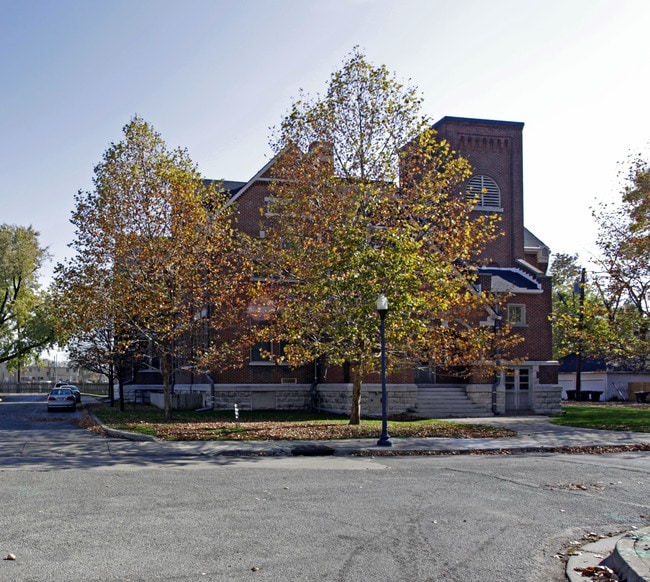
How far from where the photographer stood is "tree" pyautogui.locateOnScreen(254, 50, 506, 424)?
20984 millimetres

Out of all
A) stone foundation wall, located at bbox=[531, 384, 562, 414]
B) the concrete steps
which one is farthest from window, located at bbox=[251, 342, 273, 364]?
stone foundation wall, located at bbox=[531, 384, 562, 414]

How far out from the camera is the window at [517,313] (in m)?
32.6

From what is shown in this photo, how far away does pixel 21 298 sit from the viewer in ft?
191

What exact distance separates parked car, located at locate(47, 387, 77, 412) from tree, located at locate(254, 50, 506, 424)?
21014 millimetres

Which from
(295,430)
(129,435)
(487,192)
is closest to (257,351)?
(295,430)

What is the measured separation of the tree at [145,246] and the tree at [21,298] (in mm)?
32517

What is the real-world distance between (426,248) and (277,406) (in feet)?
39.6

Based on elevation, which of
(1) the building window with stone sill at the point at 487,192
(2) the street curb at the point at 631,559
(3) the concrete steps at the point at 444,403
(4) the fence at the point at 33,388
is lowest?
(4) the fence at the point at 33,388

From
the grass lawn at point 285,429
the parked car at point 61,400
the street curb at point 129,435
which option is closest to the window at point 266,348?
the grass lawn at point 285,429

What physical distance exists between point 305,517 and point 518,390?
83.5 ft

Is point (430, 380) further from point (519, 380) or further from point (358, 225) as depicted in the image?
point (358, 225)

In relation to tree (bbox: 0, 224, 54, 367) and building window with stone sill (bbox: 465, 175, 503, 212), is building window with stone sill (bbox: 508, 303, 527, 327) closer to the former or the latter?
building window with stone sill (bbox: 465, 175, 503, 212)

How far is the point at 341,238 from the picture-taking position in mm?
20688

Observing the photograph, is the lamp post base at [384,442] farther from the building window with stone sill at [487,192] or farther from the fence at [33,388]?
the fence at [33,388]
